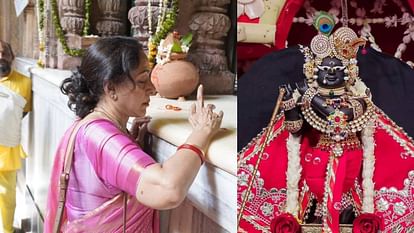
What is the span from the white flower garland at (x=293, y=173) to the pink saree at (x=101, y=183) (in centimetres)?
31

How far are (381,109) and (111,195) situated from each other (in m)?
0.54

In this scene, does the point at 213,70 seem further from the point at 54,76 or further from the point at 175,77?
the point at 54,76

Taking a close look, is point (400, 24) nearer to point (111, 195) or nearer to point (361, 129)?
point (361, 129)

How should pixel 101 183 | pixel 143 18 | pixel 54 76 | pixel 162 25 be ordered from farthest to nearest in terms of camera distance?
1. pixel 54 76
2. pixel 143 18
3. pixel 162 25
4. pixel 101 183

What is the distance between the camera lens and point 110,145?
0.82 m

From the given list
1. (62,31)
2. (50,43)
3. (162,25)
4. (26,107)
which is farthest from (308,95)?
(26,107)

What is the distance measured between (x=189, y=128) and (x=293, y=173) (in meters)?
0.43

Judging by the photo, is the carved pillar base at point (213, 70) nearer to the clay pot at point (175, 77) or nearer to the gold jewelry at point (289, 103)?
the clay pot at point (175, 77)

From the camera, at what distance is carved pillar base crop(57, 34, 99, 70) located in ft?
6.86

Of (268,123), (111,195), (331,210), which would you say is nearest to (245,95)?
(268,123)

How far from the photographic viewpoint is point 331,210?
51 cm

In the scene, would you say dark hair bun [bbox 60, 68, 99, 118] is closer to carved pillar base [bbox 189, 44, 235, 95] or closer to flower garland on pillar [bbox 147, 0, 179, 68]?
flower garland on pillar [bbox 147, 0, 179, 68]

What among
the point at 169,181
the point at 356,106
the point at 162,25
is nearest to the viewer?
the point at 356,106

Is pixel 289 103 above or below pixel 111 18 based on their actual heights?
below
